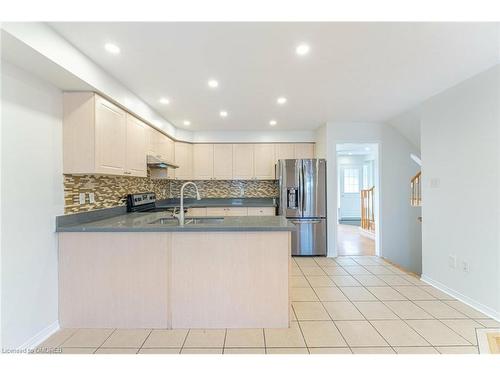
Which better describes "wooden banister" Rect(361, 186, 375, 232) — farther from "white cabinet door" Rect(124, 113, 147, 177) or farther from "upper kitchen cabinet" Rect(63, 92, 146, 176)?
"upper kitchen cabinet" Rect(63, 92, 146, 176)

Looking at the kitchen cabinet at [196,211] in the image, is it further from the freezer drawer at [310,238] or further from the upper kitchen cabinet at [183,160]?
the freezer drawer at [310,238]

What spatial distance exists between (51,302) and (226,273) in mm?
1461

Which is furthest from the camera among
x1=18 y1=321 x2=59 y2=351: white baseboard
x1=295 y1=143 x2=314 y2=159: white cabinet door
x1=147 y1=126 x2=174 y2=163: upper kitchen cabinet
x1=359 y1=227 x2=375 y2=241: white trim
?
x1=359 y1=227 x2=375 y2=241: white trim

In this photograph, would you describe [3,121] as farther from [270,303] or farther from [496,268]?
[496,268]

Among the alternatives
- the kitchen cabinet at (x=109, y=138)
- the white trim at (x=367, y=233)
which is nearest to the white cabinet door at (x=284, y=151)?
the kitchen cabinet at (x=109, y=138)

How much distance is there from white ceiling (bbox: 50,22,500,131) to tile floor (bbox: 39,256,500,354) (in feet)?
7.57

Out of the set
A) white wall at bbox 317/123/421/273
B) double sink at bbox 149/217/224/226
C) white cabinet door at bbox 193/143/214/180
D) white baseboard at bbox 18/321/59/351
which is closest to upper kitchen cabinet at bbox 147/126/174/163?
white cabinet door at bbox 193/143/214/180

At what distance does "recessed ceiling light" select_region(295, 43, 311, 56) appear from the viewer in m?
1.87

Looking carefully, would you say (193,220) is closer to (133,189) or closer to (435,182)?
(133,189)

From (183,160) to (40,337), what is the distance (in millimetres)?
3217

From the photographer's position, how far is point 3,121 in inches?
64.6

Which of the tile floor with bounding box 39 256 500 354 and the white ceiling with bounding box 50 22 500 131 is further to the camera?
the tile floor with bounding box 39 256 500 354

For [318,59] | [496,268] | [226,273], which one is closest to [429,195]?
[496,268]
